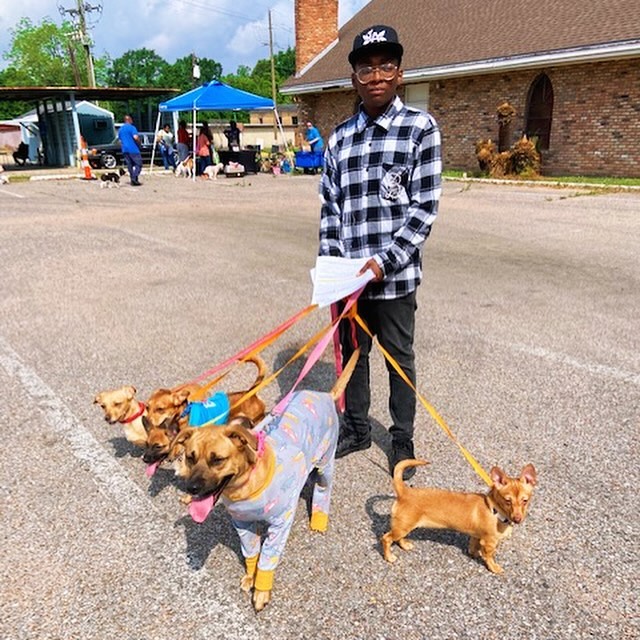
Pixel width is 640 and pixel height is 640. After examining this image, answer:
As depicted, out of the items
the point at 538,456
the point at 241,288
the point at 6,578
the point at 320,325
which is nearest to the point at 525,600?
the point at 538,456

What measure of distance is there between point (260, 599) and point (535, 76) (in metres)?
19.2

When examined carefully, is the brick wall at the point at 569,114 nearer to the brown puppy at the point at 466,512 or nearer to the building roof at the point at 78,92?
the building roof at the point at 78,92

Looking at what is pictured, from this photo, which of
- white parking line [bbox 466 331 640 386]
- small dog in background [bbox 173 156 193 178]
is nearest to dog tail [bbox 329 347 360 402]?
white parking line [bbox 466 331 640 386]

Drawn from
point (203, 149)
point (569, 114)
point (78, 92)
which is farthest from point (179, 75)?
point (569, 114)

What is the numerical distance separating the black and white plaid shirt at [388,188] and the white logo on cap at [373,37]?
0.97 ft

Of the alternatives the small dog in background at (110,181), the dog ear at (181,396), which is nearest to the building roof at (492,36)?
the small dog in background at (110,181)

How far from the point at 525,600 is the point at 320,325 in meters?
3.65

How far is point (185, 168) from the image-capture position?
22156 millimetres

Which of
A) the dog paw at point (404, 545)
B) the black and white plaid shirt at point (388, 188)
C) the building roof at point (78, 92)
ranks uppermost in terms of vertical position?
the building roof at point (78, 92)

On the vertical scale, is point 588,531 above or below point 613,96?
below

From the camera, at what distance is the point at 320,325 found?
568cm

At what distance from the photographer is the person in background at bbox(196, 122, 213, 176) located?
21.4m

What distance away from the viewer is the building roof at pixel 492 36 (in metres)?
16.1

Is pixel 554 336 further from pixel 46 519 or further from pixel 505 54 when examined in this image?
pixel 505 54
